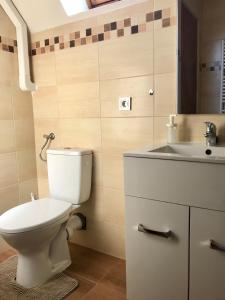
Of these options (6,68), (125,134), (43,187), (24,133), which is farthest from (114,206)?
(6,68)

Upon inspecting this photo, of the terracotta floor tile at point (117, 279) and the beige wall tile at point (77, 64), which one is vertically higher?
the beige wall tile at point (77, 64)

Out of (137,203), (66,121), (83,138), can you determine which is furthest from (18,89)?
(137,203)

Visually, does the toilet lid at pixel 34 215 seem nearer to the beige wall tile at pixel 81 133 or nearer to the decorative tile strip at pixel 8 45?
the beige wall tile at pixel 81 133

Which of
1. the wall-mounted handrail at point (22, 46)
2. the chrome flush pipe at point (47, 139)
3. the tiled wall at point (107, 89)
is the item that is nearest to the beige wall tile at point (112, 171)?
the tiled wall at point (107, 89)

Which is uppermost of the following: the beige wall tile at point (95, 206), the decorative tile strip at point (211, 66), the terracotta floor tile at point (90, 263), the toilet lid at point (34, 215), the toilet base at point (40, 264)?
the decorative tile strip at point (211, 66)

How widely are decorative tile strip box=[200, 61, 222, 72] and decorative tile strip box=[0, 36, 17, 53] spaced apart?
4.66 feet

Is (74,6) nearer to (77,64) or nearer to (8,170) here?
(77,64)

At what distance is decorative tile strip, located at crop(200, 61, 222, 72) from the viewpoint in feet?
4.51

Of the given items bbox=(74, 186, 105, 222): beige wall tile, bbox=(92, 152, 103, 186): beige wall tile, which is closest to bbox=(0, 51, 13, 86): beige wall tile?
bbox=(92, 152, 103, 186): beige wall tile

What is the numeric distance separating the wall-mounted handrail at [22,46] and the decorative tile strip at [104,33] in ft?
Result: 0.30

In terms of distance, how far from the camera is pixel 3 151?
196cm

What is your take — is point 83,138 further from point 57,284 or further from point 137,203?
point 57,284

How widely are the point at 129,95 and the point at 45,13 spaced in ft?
2.92

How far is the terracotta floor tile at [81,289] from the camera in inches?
57.8
